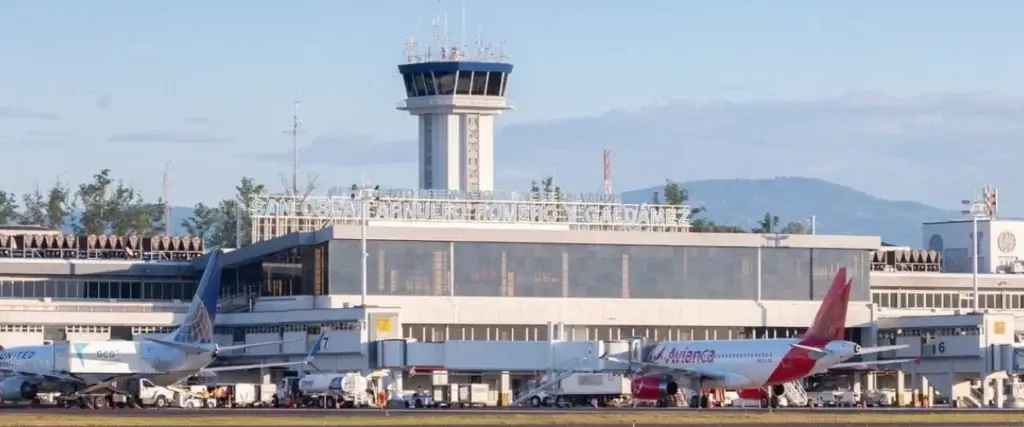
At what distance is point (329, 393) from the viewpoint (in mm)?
122750

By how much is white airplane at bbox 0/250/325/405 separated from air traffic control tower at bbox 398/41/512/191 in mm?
52408

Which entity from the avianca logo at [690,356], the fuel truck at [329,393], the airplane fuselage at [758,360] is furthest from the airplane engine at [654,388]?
the fuel truck at [329,393]

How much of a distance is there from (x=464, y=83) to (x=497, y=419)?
8033 centimetres

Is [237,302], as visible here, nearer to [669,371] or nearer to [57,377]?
[57,377]

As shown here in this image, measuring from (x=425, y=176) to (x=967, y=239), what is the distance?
165 feet

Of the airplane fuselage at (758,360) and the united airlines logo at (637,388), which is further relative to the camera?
the united airlines logo at (637,388)

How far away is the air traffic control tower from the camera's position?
165m

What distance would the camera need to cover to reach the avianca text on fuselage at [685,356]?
123 metres

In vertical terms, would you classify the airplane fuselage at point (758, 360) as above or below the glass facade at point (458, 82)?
below

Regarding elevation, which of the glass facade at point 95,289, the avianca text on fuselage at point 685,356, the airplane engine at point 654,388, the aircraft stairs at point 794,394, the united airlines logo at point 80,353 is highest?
the glass facade at point 95,289

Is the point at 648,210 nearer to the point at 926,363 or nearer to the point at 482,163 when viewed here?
the point at 482,163

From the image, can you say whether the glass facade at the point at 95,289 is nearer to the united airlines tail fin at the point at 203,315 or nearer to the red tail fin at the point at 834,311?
the united airlines tail fin at the point at 203,315

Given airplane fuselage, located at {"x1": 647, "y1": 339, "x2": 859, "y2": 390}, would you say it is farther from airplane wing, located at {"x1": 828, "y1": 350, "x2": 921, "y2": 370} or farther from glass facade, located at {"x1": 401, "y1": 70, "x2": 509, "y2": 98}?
glass facade, located at {"x1": 401, "y1": 70, "x2": 509, "y2": 98}

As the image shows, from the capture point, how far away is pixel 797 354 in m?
116
